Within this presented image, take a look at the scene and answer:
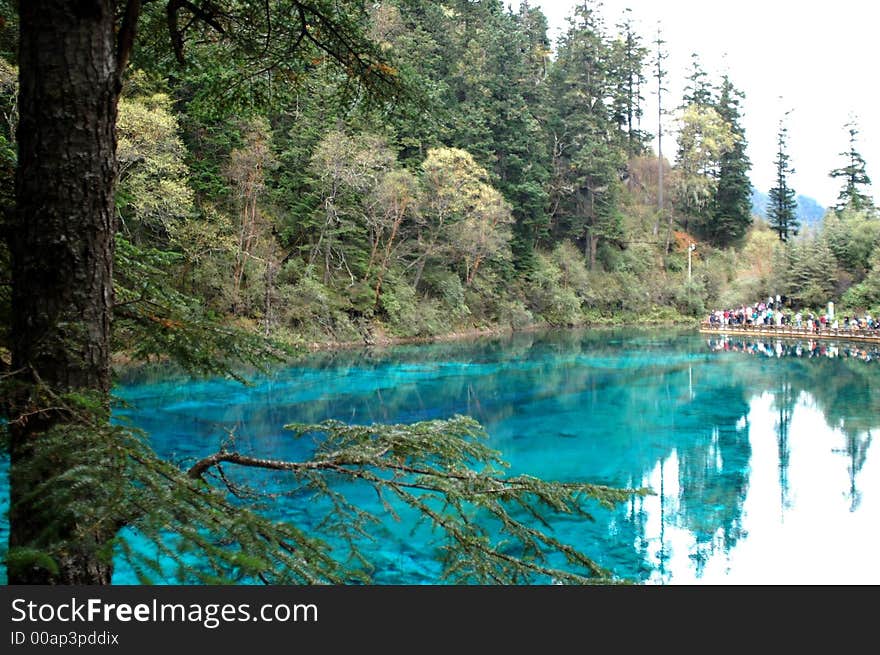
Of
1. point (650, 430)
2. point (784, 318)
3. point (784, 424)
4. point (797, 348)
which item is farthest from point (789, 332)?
point (650, 430)

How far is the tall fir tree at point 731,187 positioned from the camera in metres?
53.1

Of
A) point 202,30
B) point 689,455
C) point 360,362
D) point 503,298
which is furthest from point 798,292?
point 202,30

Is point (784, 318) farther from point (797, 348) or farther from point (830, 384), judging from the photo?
point (830, 384)

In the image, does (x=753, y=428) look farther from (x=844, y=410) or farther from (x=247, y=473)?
(x=247, y=473)

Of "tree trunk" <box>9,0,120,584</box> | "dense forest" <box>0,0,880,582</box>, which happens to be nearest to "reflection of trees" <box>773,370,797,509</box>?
"dense forest" <box>0,0,880,582</box>

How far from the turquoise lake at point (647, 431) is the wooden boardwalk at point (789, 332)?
2921 mm

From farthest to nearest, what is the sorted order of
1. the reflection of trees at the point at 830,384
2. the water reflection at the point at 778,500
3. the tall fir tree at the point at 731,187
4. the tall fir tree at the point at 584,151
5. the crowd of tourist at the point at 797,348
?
the tall fir tree at the point at 731,187 < the tall fir tree at the point at 584,151 < the crowd of tourist at the point at 797,348 < the reflection of trees at the point at 830,384 < the water reflection at the point at 778,500

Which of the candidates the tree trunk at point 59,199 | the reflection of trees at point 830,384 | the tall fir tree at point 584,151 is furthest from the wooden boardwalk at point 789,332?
the tree trunk at point 59,199

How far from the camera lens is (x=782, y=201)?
54.8 m

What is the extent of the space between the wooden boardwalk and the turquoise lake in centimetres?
292

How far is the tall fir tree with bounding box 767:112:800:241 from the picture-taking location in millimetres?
54156

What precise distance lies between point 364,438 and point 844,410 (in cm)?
1769

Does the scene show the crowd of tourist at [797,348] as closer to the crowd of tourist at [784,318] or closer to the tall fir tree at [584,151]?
the crowd of tourist at [784,318]

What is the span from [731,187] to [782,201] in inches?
211
